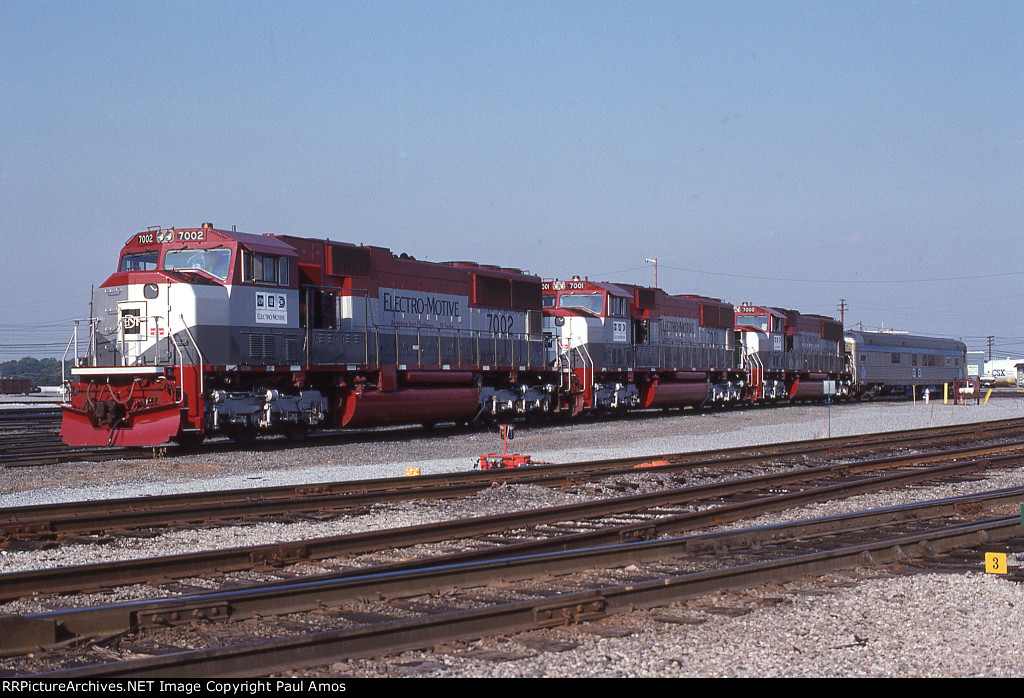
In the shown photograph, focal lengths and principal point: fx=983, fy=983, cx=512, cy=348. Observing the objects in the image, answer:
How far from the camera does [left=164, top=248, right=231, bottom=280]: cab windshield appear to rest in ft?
59.2

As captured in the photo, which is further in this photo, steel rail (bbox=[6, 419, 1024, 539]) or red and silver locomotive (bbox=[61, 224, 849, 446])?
red and silver locomotive (bbox=[61, 224, 849, 446])

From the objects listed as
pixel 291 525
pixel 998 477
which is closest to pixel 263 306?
pixel 291 525

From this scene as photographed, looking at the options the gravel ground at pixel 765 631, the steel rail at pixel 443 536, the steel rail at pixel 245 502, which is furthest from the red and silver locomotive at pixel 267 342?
the steel rail at pixel 443 536

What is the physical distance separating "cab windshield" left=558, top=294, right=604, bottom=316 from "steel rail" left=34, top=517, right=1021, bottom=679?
71.1 feet

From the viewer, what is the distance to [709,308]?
3678cm

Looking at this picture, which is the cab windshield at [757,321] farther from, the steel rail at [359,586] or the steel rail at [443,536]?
the steel rail at [359,586]

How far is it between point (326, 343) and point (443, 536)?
11.8 metres

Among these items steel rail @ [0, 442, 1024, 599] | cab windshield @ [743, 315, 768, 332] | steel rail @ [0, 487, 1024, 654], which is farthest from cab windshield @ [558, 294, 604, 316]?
steel rail @ [0, 487, 1024, 654]

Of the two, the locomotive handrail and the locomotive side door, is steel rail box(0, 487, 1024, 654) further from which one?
the locomotive side door

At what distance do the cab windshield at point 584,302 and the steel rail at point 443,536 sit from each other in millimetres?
16648

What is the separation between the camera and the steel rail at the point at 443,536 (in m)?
6.90

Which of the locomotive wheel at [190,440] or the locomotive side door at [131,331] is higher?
the locomotive side door at [131,331]

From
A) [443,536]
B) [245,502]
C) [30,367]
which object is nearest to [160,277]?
[245,502]

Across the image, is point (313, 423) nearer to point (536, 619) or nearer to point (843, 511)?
point (843, 511)
